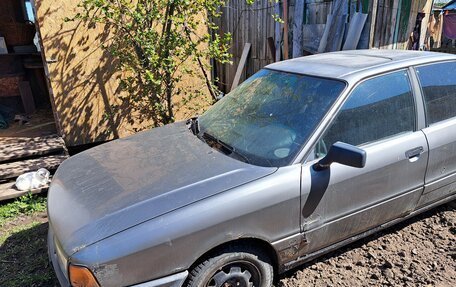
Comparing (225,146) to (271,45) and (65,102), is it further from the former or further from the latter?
(271,45)

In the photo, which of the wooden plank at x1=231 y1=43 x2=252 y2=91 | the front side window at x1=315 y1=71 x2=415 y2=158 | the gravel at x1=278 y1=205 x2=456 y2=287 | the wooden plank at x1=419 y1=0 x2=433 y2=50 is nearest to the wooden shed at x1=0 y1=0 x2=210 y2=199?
the wooden plank at x1=231 y1=43 x2=252 y2=91

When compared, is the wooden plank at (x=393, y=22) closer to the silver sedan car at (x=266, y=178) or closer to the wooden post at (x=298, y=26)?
the wooden post at (x=298, y=26)

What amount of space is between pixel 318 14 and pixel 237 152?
384cm

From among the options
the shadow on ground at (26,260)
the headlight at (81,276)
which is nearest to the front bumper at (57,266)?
the headlight at (81,276)

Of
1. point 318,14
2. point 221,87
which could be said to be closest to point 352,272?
point 318,14

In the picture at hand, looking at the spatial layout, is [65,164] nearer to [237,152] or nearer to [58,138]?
[237,152]

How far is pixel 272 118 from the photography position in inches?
102

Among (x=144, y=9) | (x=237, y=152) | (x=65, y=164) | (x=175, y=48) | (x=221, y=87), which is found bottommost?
(x=221, y=87)

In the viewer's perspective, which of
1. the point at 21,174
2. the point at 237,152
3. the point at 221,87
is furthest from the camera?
the point at 221,87

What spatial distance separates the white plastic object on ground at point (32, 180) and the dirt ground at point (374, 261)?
0.70 metres

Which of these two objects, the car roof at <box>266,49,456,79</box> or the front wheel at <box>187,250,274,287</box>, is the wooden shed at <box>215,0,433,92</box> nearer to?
the car roof at <box>266,49,456,79</box>

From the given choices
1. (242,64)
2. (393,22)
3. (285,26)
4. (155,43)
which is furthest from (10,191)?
(393,22)

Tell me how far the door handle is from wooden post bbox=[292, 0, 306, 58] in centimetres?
349

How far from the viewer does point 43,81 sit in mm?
7184
